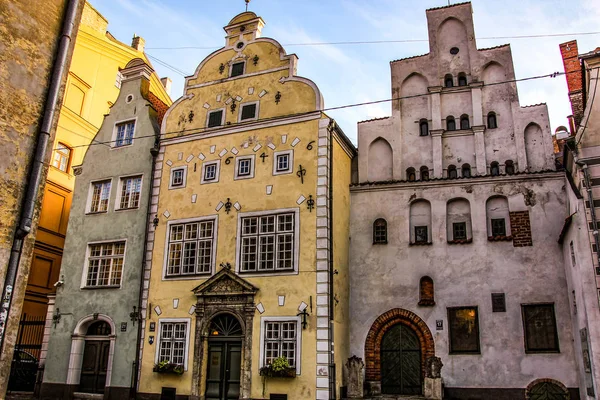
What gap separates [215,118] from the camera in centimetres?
2161

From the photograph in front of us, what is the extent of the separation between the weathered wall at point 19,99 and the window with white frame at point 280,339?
387 inches

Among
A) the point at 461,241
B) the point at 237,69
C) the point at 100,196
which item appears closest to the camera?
the point at 461,241

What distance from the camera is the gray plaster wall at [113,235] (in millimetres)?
20406

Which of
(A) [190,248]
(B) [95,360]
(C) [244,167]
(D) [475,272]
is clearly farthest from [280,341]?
(B) [95,360]

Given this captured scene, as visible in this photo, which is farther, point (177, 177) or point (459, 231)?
point (177, 177)

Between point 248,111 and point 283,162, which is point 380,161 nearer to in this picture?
point 283,162

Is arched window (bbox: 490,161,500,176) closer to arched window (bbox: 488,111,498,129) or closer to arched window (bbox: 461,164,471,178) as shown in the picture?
arched window (bbox: 461,164,471,178)

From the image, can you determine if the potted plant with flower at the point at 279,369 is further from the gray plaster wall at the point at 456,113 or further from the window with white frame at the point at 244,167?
the gray plaster wall at the point at 456,113

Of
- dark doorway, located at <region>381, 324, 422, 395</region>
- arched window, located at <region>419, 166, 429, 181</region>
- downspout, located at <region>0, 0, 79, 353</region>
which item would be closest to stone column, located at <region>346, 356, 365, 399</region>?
dark doorway, located at <region>381, 324, 422, 395</region>

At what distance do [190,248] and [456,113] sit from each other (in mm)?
11521

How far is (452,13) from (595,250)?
12.1m

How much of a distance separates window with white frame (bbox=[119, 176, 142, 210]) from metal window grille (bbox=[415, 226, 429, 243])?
11.2 meters

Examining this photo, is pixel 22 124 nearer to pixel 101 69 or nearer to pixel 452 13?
pixel 452 13

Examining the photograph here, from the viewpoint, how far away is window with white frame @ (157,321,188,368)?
19.0 meters
